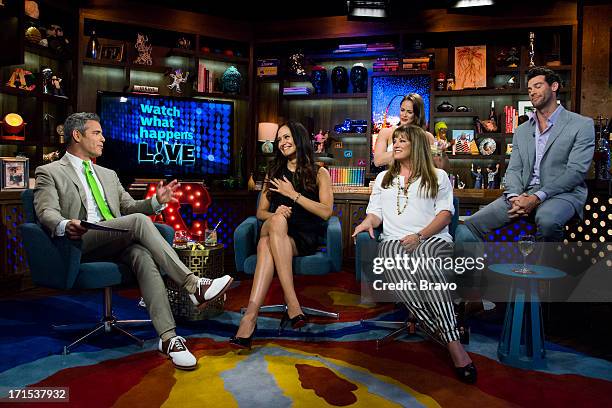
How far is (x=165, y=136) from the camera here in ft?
18.4

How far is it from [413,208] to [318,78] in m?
3.51

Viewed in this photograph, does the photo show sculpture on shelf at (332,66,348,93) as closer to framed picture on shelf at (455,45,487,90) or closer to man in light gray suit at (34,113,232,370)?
framed picture on shelf at (455,45,487,90)

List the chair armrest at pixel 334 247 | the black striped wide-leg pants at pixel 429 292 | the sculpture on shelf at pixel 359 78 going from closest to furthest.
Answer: the black striped wide-leg pants at pixel 429 292 → the chair armrest at pixel 334 247 → the sculpture on shelf at pixel 359 78

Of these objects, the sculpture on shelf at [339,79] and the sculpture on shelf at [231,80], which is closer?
the sculpture on shelf at [231,80]

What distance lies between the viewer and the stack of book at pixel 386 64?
6.01 meters

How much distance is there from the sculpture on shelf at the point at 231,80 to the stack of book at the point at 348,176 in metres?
1.39

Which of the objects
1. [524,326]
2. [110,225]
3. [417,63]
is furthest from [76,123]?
[417,63]

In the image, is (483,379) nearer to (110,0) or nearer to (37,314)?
(37,314)

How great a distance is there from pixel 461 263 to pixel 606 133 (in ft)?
6.37

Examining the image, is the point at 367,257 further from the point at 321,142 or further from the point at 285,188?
the point at 321,142

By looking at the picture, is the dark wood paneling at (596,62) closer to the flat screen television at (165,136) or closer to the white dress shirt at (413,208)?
the white dress shirt at (413,208)

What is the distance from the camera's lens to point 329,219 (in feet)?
12.1

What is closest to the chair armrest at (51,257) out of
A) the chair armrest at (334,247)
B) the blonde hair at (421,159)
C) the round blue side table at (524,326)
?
the chair armrest at (334,247)

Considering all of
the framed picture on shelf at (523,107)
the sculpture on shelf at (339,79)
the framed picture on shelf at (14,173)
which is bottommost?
the framed picture on shelf at (14,173)
